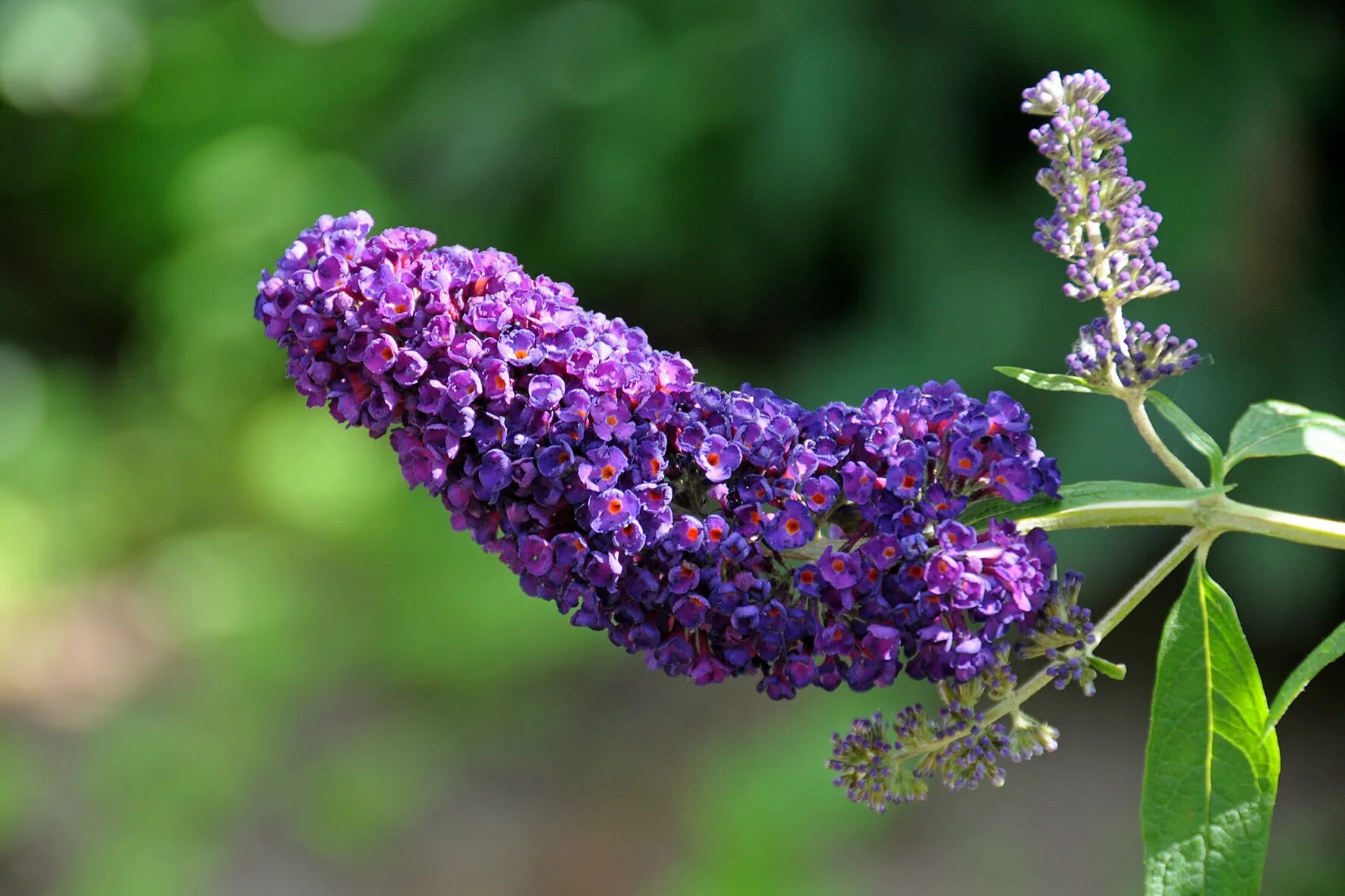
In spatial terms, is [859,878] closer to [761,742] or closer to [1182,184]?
[761,742]

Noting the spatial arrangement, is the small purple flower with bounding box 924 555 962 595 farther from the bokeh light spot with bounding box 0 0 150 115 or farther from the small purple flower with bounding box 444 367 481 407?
the bokeh light spot with bounding box 0 0 150 115

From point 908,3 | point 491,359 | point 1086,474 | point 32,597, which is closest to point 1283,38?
point 908,3

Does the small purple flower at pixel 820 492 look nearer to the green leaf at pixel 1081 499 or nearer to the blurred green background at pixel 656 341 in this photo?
the green leaf at pixel 1081 499

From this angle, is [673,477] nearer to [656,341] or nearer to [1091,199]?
[1091,199]

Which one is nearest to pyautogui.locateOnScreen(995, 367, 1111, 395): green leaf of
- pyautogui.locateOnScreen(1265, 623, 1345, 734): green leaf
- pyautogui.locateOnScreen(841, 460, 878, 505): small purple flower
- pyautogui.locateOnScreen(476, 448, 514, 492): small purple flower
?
pyautogui.locateOnScreen(841, 460, 878, 505): small purple flower

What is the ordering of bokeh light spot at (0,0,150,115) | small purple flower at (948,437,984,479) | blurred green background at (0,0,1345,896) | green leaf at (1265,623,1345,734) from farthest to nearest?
bokeh light spot at (0,0,150,115) → blurred green background at (0,0,1345,896) → small purple flower at (948,437,984,479) → green leaf at (1265,623,1345,734)

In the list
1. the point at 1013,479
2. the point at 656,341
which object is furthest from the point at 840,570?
the point at 656,341

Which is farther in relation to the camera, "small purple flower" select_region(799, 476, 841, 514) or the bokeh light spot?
the bokeh light spot
